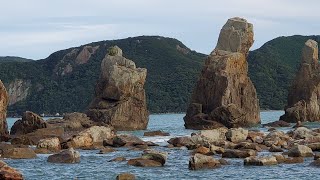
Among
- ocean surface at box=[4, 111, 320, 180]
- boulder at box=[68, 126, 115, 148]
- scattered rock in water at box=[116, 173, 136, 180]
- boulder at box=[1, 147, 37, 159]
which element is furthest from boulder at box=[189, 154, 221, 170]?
boulder at box=[68, 126, 115, 148]

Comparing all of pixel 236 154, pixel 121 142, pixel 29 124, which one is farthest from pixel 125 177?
pixel 29 124

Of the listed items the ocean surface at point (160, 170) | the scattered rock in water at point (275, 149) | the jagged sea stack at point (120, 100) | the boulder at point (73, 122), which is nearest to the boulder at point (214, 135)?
the scattered rock in water at point (275, 149)

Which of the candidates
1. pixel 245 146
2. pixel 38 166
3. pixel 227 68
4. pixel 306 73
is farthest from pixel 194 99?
pixel 38 166

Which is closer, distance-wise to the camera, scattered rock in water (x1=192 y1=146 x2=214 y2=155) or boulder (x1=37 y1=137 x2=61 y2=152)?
scattered rock in water (x1=192 y1=146 x2=214 y2=155)

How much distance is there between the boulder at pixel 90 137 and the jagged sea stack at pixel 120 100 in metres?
27.1

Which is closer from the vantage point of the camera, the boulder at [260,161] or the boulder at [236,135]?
the boulder at [260,161]

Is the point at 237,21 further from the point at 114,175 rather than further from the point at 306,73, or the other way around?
the point at 114,175

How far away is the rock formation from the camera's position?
350 feet

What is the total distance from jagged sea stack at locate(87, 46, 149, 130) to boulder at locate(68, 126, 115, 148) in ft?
88.8

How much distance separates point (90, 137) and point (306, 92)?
195ft

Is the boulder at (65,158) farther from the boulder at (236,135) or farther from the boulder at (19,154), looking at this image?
the boulder at (236,135)

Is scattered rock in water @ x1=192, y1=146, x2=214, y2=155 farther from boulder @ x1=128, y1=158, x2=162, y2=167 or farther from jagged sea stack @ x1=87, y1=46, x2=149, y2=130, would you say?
jagged sea stack @ x1=87, y1=46, x2=149, y2=130

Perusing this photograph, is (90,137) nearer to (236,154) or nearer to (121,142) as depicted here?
(121,142)

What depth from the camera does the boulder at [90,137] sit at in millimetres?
57906
